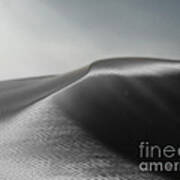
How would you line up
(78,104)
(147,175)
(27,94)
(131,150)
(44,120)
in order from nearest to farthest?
(147,175) < (131,150) < (44,120) < (78,104) < (27,94)

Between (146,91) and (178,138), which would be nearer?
Result: (178,138)

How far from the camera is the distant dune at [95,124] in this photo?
170 inches

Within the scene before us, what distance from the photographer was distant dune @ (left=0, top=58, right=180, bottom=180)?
433cm

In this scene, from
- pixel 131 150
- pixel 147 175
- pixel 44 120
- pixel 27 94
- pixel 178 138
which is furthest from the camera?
pixel 27 94

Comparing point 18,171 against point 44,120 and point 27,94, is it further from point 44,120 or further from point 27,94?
point 27,94

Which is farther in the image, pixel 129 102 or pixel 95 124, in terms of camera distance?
pixel 129 102

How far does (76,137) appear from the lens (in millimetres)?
5188

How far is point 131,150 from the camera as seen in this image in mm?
4887

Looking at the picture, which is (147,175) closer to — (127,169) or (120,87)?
(127,169)

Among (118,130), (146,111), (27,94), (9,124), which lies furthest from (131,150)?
(27,94)

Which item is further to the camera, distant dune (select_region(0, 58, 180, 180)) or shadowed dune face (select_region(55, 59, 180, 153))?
shadowed dune face (select_region(55, 59, 180, 153))

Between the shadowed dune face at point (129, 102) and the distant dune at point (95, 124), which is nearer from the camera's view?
the distant dune at point (95, 124)

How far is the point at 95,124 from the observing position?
5.61 metres

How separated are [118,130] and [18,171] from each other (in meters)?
1.69
